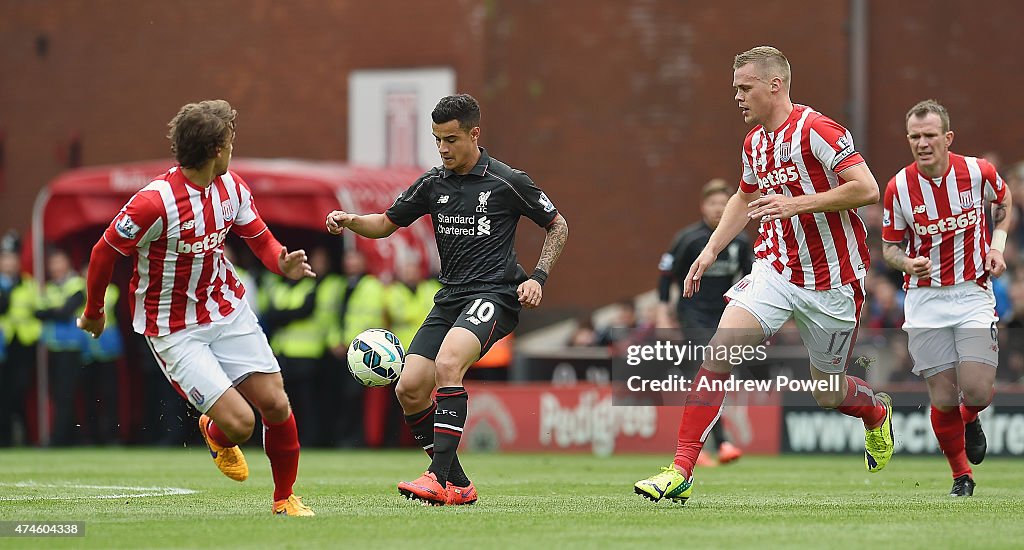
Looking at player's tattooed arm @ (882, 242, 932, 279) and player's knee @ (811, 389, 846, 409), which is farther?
player's tattooed arm @ (882, 242, 932, 279)

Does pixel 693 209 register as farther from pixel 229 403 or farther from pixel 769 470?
pixel 229 403

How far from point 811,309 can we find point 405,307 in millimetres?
8817

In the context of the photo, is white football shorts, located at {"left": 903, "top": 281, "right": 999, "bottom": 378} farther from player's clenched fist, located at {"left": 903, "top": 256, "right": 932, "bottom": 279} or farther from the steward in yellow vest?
the steward in yellow vest

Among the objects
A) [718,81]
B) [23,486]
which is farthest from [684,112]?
[23,486]

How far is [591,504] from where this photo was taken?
9.20 meters

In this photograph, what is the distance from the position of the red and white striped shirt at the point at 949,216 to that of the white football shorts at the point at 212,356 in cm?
397

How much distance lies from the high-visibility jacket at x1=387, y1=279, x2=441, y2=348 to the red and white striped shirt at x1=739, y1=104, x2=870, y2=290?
8.58 m

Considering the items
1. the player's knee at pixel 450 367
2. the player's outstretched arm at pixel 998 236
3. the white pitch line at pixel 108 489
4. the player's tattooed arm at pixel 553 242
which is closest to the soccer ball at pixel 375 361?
the player's knee at pixel 450 367

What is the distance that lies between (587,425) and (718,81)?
24.2 ft

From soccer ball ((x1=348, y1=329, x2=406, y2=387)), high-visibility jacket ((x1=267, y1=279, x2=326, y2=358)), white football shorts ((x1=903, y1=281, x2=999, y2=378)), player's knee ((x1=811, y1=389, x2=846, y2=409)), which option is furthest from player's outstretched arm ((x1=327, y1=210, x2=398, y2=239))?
high-visibility jacket ((x1=267, y1=279, x2=326, y2=358))

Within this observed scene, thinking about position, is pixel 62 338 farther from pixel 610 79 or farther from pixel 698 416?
pixel 698 416

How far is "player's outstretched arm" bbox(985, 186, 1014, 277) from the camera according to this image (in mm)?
9641

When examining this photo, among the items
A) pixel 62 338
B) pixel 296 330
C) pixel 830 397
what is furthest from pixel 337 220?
pixel 62 338

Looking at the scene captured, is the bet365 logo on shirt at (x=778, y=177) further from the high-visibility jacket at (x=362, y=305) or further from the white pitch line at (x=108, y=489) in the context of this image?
the high-visibility jacket at (x=362, y=305)
